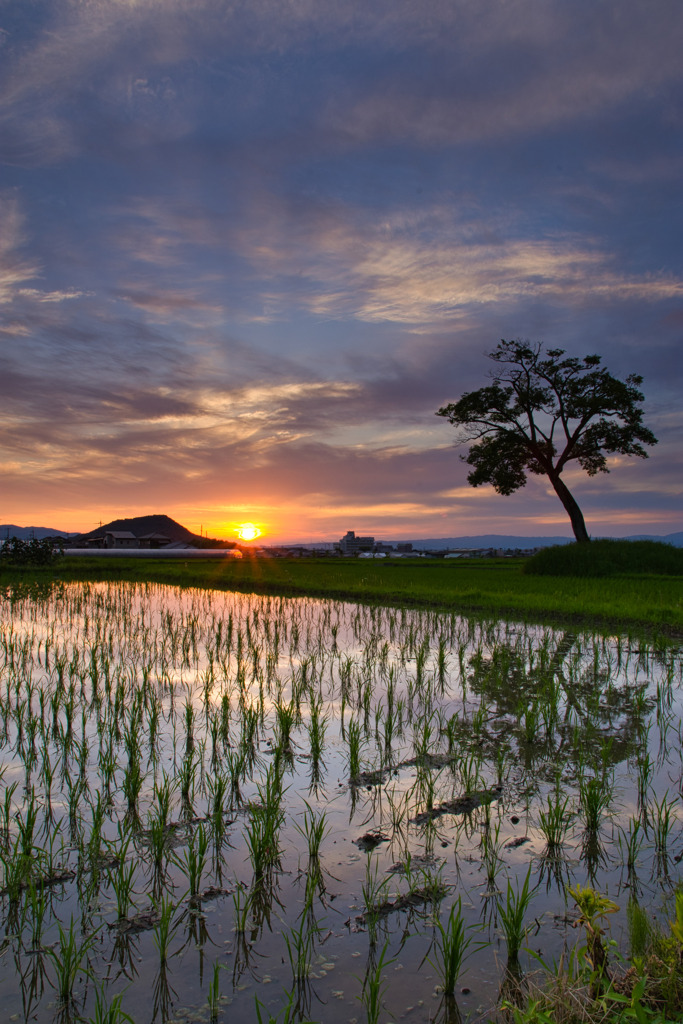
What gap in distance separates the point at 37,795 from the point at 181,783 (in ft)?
2.97

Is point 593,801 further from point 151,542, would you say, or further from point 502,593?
point 151,542

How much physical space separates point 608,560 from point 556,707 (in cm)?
1990

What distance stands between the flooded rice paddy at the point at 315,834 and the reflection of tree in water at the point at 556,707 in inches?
1.4

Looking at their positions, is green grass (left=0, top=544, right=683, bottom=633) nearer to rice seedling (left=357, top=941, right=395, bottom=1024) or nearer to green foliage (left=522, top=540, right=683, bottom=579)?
green foliage (left=522, top=540, right=683, bottom=579)

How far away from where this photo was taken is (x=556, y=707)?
5.30 meters

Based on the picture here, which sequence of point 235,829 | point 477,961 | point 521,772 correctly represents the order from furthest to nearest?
point 521,772 → point 235,829 → point 477,961

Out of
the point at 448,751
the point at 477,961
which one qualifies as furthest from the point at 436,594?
the point at 477,961

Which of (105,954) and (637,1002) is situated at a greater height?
(637,1002)

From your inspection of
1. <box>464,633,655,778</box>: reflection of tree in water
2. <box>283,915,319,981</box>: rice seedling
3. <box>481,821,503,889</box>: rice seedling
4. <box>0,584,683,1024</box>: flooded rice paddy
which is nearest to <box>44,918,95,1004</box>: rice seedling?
<box>0,584,683,1024</box>: flooded rice paddy

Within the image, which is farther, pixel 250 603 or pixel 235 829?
pixel 250 603

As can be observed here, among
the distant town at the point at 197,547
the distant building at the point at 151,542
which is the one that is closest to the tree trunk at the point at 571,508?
the distant town at the point at 197,547

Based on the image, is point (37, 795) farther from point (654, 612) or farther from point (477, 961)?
point (654, 612)

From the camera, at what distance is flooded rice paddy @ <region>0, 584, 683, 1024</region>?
2.17 metres

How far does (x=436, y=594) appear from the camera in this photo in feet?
50.6
